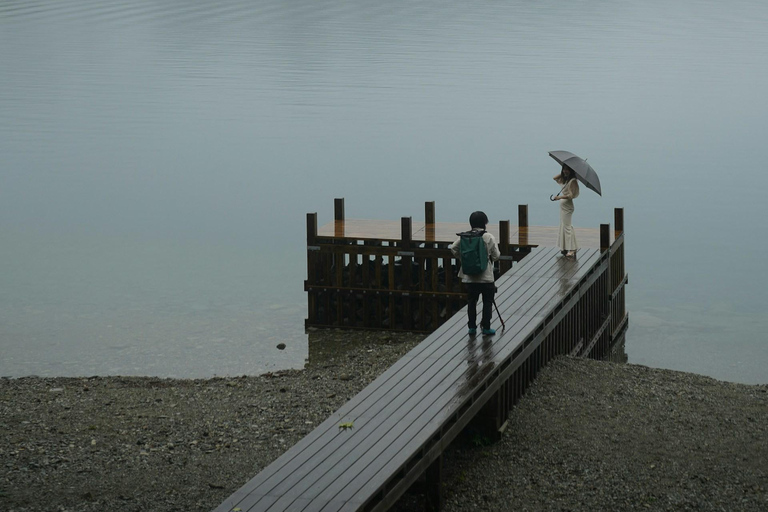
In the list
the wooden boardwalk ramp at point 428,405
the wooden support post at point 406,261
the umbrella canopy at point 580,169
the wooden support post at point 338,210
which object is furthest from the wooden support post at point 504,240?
the wooden support post at point 338,210

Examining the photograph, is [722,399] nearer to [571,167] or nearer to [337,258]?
[571,167]

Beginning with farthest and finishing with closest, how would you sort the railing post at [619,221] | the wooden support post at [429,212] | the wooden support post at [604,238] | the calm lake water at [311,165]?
the calm lake water at [311,165] → the wooden support post at [429,212] → the railing post at [619,221] → the wooden support post at [604,238]

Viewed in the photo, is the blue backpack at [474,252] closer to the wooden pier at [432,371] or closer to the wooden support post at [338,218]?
the wooden pier at [432,371]

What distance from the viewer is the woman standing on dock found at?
16500 millimetres

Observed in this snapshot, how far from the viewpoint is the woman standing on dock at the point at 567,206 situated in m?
16.5

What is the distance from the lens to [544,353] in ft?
46.4

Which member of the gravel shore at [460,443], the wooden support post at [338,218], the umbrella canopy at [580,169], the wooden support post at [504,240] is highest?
the umbrella canopy at [580,169]

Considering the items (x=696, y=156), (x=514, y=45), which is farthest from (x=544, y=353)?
(x=514, y=45)

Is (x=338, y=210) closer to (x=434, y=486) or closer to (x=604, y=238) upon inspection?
(x=604, y=238)

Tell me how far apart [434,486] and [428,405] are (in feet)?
2.97

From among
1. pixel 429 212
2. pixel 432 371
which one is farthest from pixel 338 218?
pixel 432 371

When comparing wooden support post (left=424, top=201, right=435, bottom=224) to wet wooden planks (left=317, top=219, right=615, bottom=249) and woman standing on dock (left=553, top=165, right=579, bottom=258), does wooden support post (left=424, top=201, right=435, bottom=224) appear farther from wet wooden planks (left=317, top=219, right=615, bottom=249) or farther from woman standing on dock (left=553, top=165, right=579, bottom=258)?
woman standing on dock (left=553, top=165, right=579, bottom=258)

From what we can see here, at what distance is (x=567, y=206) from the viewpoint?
55.0 ft

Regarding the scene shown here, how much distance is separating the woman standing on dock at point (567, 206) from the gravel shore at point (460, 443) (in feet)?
9.85
